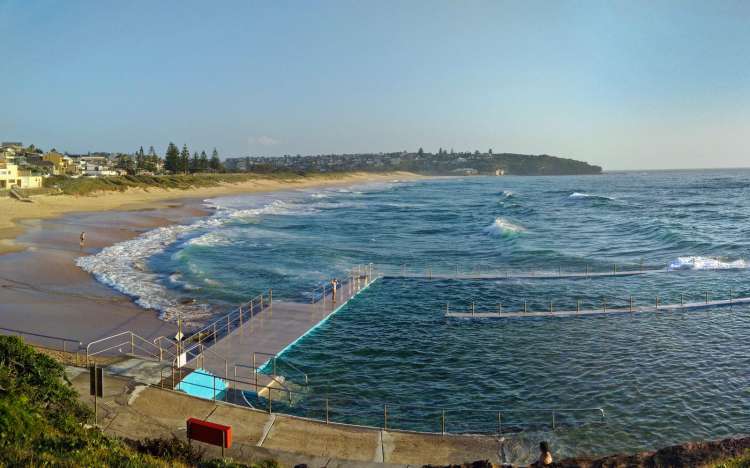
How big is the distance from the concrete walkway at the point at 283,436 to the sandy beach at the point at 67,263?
6754mm

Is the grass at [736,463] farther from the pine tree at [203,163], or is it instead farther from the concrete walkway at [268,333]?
the pine tree at [203,163]

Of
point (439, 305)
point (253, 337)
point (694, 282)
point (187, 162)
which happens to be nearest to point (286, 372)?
point (253, 337)

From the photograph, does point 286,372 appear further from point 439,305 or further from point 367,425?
point 439,305

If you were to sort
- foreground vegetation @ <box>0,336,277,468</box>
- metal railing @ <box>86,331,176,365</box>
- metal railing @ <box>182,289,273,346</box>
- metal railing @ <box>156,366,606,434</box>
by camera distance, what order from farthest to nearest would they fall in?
metal railing @ <box>182,289,273,346</box>, metal railing @ <box>86,331,176,365</box>, metal railing @ <box>156,366,606,434</box>, foreground vegetation @ <box>0,336,277,468</box>

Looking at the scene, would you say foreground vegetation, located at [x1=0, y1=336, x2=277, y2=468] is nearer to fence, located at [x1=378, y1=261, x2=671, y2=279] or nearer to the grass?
the grass

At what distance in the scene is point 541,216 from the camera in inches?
2349

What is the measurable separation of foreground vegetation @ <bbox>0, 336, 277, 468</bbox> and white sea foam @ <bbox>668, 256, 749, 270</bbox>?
28.6 metres

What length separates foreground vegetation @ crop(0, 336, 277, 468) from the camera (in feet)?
22.5

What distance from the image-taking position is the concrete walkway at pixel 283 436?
9.77 m

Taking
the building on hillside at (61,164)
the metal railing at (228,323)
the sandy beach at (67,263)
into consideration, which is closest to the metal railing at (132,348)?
the sandy beach at (67,263)

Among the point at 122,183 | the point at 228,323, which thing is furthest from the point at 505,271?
the point at 122,183

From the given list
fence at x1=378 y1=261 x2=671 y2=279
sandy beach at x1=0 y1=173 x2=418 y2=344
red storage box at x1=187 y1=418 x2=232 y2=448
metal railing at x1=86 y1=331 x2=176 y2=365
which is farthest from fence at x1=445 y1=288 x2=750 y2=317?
red storage box at x1=187 y1=418 x2=232 y2=448

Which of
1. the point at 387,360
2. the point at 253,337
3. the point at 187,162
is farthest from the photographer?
the point at 187,162

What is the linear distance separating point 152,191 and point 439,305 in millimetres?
73704
